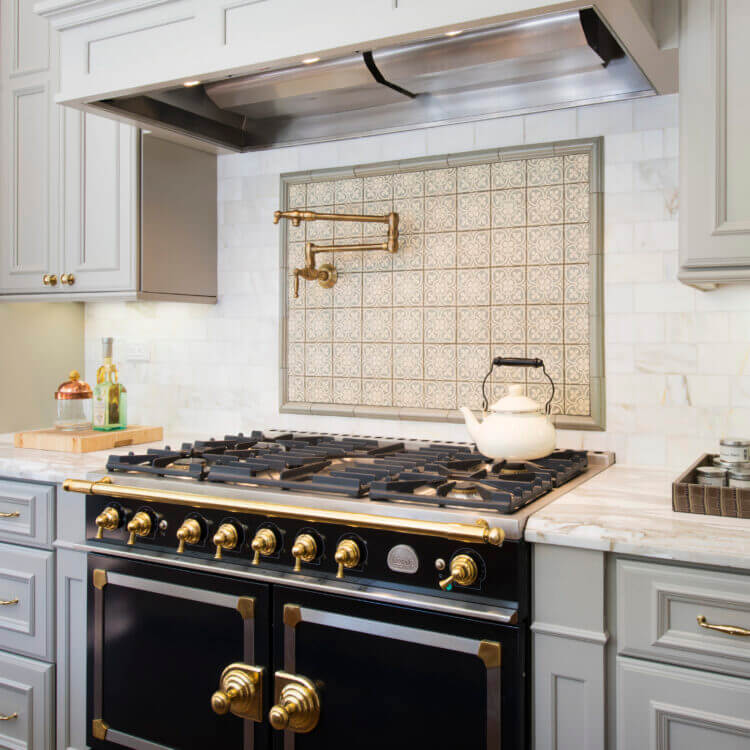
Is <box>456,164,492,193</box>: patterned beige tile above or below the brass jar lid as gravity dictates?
above

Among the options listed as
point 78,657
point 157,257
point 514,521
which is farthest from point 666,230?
point 78,657

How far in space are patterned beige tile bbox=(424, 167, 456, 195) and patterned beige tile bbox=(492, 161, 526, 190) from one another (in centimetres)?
14

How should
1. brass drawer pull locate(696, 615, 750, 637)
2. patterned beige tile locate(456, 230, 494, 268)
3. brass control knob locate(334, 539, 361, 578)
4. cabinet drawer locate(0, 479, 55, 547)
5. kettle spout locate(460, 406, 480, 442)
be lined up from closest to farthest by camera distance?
brass drawer pull locate(696, 615, 750, 637)
brass control knob locate(334, 539, 361, 578)
kettle spout locate(460, 406, 480, 442)
cabinet drawer locate(0, 479, 55, 547)
patterned beige tile locate(456, 230, 494, 268)

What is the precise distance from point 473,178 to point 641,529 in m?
1.33

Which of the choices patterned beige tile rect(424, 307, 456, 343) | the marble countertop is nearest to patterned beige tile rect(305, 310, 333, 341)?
patterned beige tile rect(424, 307, 456, 343)

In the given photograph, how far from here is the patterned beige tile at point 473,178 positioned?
2.45 metres

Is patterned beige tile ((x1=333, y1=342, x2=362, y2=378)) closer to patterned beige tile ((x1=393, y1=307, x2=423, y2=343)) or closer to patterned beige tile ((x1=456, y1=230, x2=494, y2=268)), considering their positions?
patterned beige tile ((x1=393, y1=307, x2=423, y2=343))

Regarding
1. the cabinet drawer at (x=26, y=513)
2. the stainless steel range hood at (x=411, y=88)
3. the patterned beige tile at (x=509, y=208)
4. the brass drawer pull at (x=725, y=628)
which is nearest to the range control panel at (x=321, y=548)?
the cabinet drawer at (x=26, y=513)

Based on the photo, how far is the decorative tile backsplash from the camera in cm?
233

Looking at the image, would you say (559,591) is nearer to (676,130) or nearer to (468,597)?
(468,597)

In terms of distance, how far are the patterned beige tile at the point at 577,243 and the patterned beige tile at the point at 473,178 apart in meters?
0.30

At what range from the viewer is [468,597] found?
162cm

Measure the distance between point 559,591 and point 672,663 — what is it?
24cm

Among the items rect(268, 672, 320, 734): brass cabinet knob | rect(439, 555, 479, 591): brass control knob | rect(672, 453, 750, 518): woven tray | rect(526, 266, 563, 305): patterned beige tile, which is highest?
rect(526, 266, 563, 305): patterned beige tile
